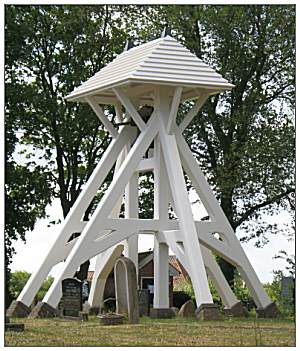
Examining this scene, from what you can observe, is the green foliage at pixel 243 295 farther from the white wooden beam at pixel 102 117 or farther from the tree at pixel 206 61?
the white wooden beam at pixel 102 117

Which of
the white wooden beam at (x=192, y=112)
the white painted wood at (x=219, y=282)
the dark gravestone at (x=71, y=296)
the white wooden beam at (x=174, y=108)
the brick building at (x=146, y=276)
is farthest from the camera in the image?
the brick building at (x=146, y=276)

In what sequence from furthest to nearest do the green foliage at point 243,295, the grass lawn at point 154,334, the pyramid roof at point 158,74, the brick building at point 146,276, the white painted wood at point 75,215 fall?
the brick building at point 146,276, the green foliage at point 243,295, the white painted wood at point 75,215, the pyramid roof at point 158,74, the grass lawn at point 154,334

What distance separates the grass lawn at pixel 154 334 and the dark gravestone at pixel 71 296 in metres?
0.57

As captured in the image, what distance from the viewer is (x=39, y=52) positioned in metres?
32.1

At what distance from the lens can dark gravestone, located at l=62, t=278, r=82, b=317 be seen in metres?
19.6

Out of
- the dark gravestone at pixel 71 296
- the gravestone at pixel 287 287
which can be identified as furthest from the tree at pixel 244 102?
the dark gravestone at pixel 71 296

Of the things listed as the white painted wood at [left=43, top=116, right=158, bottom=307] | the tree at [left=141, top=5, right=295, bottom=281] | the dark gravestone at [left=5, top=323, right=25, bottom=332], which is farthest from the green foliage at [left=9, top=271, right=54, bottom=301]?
the dark gravestone at [left=5, top=323, right=25, bottom=332]

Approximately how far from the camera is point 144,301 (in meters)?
21.2

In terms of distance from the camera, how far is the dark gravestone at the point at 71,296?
1961 centimetres

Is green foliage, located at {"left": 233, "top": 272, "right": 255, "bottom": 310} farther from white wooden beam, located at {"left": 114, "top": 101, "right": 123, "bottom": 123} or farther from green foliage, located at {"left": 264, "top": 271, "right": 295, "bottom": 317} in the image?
white wooden beam, located at {"left": 114, "top": 101, "right": 123, "bottom": 123}

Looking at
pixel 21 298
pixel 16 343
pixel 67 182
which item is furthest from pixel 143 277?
pixel 16 343

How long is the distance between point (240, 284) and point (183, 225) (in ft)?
31.0

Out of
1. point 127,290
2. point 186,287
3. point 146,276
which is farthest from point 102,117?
point 186,287

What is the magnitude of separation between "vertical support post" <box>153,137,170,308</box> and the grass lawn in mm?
1878
